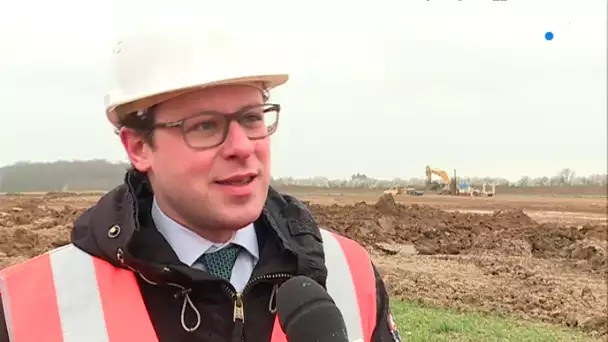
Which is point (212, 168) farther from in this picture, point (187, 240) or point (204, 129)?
point (187, 240)

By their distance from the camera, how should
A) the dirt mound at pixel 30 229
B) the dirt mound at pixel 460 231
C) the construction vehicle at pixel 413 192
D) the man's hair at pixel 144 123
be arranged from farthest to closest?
the construction vehicle at pixel 413 192 < the dirt mound at pixel 460 231 < the dirt mound at pixel 30 229 < the man's hair at pixel 144 123

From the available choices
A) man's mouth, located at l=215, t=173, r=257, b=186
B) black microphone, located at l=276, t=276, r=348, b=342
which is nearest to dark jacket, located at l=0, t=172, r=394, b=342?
Answer: man's mouth, located at l=215, t=173, r=257, b=186

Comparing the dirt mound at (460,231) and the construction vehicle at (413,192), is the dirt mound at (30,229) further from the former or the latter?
the construction vehicle at (413,192)

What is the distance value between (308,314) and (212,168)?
1.79 feet

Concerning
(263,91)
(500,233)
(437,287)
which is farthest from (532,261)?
(263,91)

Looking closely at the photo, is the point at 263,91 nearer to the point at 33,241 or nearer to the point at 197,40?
the point at 197,40

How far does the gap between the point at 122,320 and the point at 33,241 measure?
13328 mm

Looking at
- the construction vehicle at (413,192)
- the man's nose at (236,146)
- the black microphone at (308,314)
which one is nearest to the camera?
the black microphone at (308,314)

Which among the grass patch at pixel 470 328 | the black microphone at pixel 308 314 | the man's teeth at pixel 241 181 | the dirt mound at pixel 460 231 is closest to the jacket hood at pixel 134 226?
the man's teeth at pixel 241 181

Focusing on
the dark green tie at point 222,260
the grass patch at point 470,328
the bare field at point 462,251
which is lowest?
the grass patch at point 470,328

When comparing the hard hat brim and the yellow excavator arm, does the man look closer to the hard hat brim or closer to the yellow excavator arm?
the hard hat brim

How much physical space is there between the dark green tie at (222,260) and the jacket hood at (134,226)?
0.13 metres

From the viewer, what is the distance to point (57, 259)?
7.09ft

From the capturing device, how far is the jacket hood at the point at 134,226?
2037 millimetres
